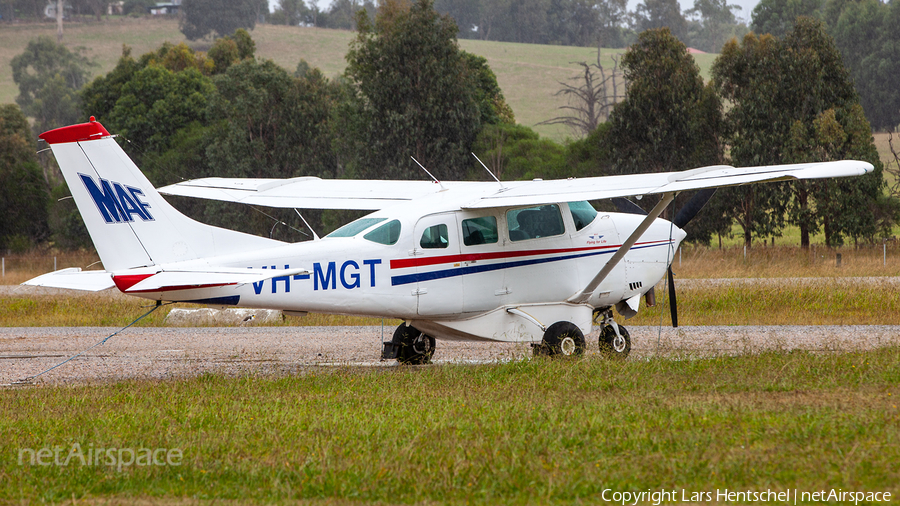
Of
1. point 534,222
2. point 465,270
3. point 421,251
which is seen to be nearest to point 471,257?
point 465,270

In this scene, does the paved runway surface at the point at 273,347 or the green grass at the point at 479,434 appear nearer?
the green grass at the point at 479,434

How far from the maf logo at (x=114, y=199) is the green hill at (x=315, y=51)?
8314cm

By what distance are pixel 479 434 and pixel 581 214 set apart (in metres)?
6.58

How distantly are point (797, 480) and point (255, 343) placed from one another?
12.6m

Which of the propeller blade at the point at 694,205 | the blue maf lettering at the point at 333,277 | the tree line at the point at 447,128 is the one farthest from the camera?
the tree line at the point at 447,128

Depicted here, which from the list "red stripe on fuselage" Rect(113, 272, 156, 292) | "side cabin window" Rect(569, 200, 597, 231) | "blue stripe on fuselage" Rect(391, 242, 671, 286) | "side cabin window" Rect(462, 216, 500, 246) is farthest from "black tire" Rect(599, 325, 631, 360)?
"red stripe on fuselage" Rect(113, 272, 156, 292)

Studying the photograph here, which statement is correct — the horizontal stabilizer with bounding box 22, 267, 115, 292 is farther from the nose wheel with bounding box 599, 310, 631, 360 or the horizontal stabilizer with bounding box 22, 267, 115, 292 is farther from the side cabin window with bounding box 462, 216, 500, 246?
the nose wheel with bounding box 599, 310, 631, 360

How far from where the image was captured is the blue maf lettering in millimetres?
11062

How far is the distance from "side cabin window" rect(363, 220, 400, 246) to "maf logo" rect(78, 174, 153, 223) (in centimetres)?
301

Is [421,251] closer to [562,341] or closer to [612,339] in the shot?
[562,341]

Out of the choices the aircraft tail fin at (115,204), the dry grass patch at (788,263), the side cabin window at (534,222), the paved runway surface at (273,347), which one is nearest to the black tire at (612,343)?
the paved runway surface at (273,347)

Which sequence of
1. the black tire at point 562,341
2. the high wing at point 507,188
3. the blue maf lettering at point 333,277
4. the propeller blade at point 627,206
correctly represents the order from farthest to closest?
the propeller blade at point 627,206
the black tire at point 562,341
the blue maf lettering at point 333,277
the high wing at point 507,188

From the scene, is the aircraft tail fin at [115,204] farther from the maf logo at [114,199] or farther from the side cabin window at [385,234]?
the side cabin window at [385,234]

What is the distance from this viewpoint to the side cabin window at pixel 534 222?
40.9 ft
